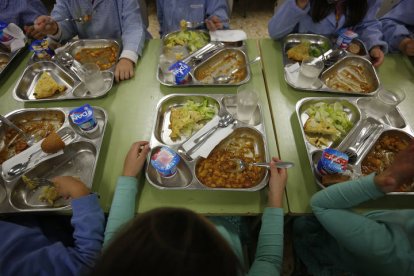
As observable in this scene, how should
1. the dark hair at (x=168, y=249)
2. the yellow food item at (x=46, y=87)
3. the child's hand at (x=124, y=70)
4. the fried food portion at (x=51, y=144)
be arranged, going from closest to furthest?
1. the dark hair at (x=168, y=249)
2. the fried food portion at (x=51, y=144)
3. the yellow food item at (x=46, y=87)
4. the child's hand at (x=124, y=70)

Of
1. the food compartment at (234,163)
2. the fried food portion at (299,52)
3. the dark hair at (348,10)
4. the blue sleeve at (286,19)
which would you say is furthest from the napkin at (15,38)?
the dark hair at (348,10)

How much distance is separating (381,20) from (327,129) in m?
1.69

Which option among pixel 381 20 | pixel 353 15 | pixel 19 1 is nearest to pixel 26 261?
pixel 19 1

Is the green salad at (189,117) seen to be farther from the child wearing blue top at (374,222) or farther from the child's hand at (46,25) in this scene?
the child's hand at (46,25)

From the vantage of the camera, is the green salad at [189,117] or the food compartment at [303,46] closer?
the green salad at [189,117]

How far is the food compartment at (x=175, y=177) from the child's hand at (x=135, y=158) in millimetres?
55

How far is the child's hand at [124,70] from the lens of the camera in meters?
1.99

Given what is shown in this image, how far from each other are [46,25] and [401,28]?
321cm

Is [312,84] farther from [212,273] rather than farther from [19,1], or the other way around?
[19,1]

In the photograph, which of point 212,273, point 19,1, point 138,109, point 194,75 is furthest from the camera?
point 19,1

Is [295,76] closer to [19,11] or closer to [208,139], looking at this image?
[208,139]

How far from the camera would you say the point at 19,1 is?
246 centimetres

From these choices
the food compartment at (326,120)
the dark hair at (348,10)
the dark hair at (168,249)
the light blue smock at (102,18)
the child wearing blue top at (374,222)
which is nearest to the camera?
the dark hair at (168,249)

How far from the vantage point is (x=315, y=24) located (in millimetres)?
2324
